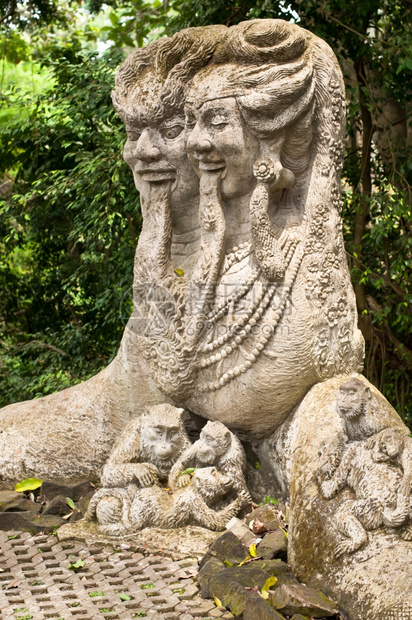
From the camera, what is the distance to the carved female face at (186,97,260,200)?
149 inches

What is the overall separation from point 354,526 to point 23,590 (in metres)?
1.32

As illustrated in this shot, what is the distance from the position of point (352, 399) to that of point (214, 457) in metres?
0.69

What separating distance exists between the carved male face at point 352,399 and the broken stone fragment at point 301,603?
775 millimetres

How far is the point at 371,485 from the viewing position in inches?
126

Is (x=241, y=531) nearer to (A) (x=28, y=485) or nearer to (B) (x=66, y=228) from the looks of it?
(A) (x=28, y=485)

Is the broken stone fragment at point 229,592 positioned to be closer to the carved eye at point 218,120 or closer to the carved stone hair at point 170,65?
the carved eye at point 218,120

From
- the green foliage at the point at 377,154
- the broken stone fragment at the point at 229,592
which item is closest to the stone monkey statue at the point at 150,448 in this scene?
the broken stone fragment at the point at 229,592

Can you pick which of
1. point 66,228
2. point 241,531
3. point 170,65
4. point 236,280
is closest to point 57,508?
point 241,531

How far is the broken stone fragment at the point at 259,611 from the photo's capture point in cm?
285

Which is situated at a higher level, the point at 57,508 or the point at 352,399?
the point at 352,399

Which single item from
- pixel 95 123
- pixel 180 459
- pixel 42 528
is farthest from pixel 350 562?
pixel 95 123

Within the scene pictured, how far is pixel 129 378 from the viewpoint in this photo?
423 cm

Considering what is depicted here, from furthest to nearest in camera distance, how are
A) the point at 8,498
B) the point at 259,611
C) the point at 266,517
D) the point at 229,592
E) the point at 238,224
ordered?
the point at 8,498 < the point at 238,224 < the point at 266,517 < the point at 229,592 < the point at 259,611

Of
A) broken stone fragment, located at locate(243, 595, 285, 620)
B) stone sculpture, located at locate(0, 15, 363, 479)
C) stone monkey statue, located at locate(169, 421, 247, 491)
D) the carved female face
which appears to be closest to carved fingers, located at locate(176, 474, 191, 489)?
stone monkey statue, located at locate(169, 421, 247, 491)
